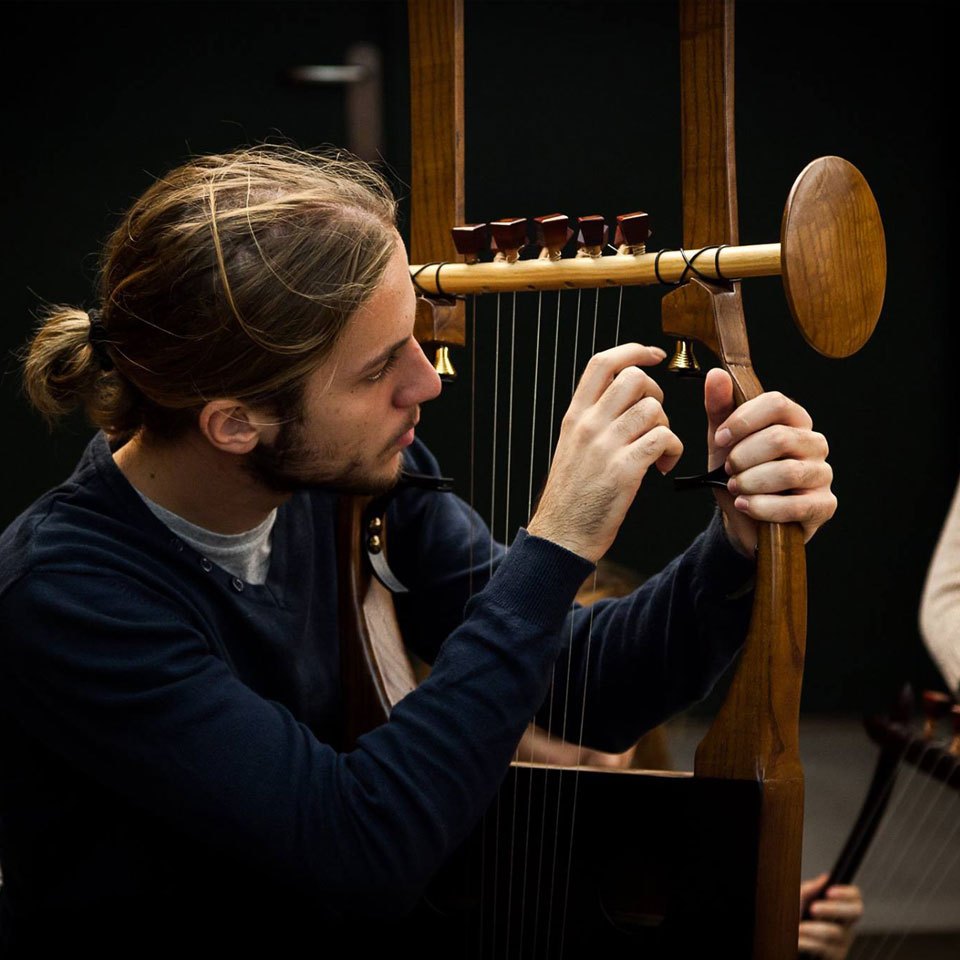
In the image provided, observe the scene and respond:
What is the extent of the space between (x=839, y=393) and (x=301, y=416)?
250cm

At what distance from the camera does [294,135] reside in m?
3.27

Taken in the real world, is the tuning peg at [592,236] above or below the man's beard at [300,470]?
above

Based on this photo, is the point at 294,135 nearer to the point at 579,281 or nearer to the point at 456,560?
the point at 456,560

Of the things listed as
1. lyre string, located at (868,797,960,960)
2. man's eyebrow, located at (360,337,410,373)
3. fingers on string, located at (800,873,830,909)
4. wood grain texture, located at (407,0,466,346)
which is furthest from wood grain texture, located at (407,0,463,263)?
lyre string, located at (868,797,960,960)

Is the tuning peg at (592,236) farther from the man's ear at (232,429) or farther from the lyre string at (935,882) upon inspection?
the lyre string at (935,882)

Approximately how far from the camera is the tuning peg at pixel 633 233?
1.02m

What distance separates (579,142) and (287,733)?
7.91ft

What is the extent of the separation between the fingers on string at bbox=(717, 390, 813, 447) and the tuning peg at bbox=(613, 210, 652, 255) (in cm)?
16

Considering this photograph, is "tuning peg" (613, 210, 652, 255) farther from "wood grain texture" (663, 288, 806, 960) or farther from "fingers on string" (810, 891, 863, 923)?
"fingers on string" (810, 891, 863, 923)

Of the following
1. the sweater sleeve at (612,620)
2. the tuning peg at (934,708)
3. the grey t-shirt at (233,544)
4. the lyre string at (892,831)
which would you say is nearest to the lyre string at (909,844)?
the lyre string at (892,831)

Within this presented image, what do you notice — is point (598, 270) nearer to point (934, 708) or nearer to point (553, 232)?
point (553, 232)

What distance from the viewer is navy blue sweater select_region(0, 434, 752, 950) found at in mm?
1012

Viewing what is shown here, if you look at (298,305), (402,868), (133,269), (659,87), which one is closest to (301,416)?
(298,305)

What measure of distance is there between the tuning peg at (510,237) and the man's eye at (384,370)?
138 millimetres
